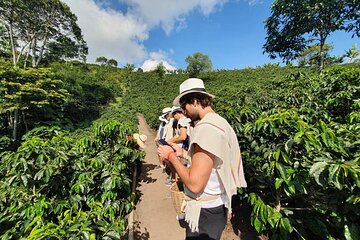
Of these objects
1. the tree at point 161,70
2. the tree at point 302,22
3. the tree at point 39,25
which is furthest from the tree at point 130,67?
the tree at point 302,22

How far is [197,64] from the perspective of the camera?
105ft

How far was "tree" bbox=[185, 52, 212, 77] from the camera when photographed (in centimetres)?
3148

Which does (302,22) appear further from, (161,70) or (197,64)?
(197,64)

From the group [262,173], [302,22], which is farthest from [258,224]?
[302,22]

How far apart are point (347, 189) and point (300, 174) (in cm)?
34

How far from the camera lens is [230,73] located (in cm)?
2697

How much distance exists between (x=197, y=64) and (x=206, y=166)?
31773 mm

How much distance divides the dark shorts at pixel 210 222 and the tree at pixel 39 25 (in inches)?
590

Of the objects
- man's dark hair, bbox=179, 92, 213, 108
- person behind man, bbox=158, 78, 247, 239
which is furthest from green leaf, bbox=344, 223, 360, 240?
man's dark hair, bbox=179, 92, 213, 108

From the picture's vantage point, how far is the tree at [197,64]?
3148 cm

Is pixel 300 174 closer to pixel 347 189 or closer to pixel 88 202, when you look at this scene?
pixel 347 189

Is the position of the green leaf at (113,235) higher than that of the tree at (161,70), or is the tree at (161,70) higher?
the tree at (161,70)

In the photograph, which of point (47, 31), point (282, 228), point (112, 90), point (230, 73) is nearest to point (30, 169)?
point (282, 228)

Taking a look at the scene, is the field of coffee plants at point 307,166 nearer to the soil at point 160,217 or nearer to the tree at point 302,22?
the soil at point 160,217
